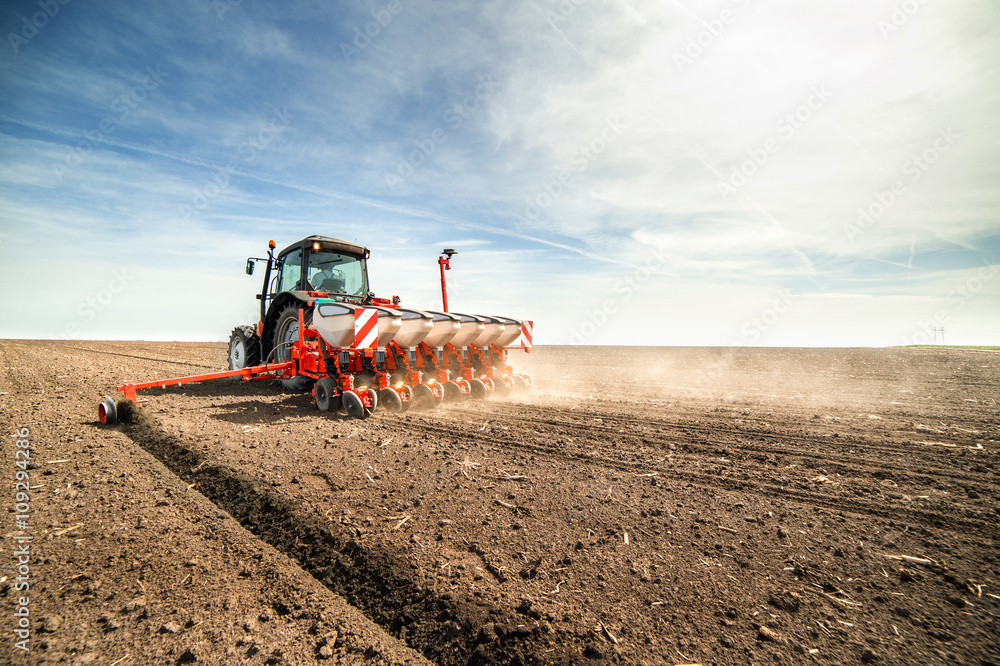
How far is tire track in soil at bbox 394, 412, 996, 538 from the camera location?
→ 319cm

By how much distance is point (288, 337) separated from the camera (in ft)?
27.5

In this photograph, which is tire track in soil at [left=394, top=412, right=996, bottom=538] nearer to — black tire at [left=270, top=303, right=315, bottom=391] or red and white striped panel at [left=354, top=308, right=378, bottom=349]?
red and white striped panel at [left=354, top=308, right=378, bottom=349]

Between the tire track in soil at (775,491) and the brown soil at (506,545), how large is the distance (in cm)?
3

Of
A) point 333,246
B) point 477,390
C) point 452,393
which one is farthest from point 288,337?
point 477,390

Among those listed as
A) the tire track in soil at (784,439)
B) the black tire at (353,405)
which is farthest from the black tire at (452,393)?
the black tire at (353,405)

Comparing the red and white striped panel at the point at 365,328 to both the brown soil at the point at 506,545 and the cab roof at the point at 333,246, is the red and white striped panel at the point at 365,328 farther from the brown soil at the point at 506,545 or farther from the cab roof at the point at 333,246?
the cab roof at the point at 333,246

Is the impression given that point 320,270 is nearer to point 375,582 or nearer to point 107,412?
point 107,412

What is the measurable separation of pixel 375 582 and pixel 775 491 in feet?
10.8

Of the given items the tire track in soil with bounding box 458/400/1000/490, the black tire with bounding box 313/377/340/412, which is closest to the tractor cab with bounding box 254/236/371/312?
the black tire with bounding box 313/377/340/412

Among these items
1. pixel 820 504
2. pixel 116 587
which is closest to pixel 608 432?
pixel 820 504


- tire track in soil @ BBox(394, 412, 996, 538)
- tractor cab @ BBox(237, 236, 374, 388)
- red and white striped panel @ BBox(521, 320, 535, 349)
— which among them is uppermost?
tractor cab @ BBox(237, 236, 374, 388)

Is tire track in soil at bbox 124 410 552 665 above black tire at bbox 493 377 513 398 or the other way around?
the other way around

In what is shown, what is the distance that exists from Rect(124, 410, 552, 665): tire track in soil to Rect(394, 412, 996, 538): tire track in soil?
2.12m

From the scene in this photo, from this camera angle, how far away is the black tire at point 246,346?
916 centimetres
